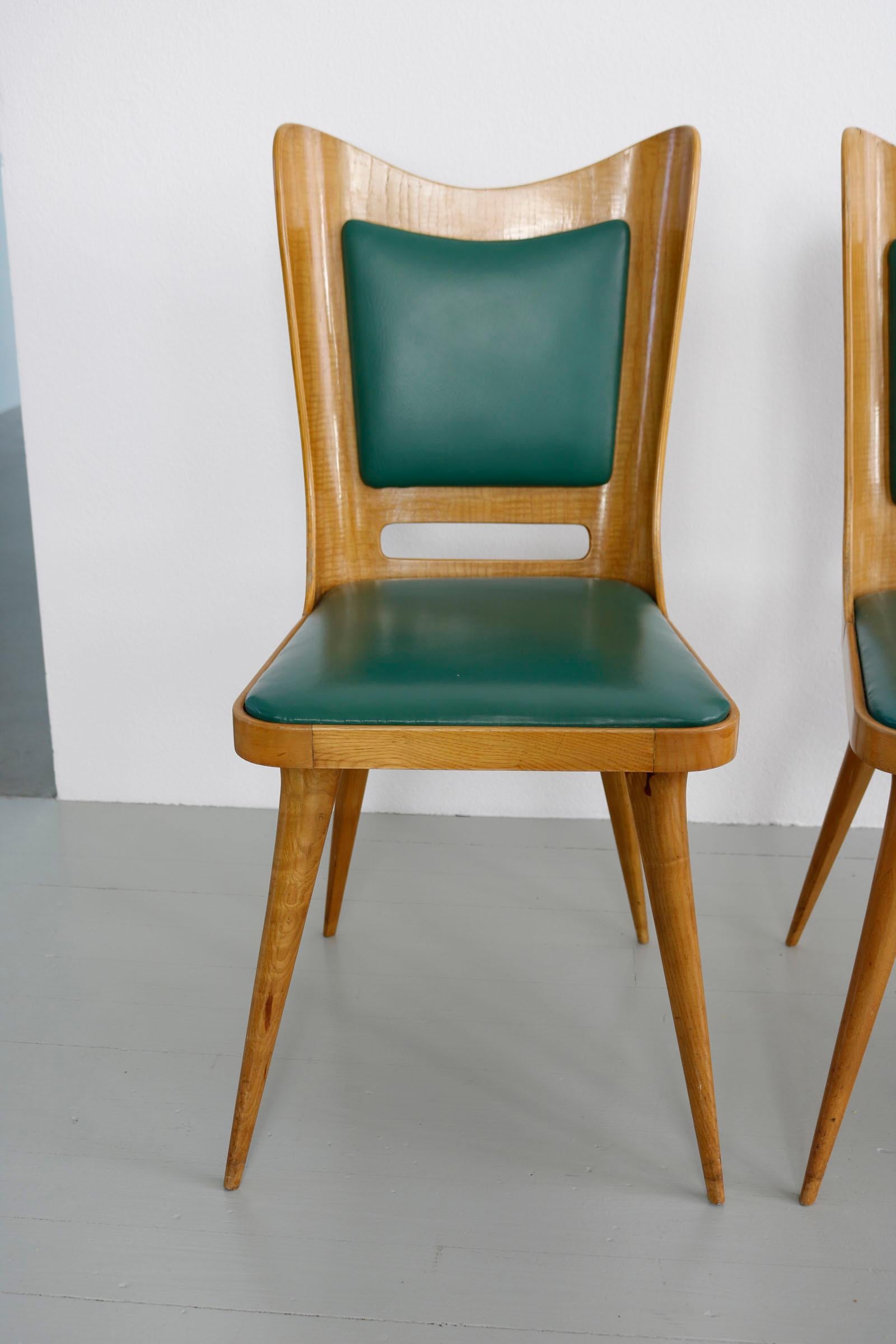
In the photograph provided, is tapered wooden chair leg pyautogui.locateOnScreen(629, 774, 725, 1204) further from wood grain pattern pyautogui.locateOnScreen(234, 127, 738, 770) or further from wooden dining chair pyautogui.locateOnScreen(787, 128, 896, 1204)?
wood grain pattern pyautogui.locateOnScreen(234, 127, 738, 770)

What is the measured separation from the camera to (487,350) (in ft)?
4.00

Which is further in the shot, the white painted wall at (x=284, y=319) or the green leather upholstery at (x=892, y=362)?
the white painted wall at (x=284, y=319)

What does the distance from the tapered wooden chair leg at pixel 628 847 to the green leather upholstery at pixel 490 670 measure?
Answer: 301 millimetres

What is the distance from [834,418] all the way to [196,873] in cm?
107

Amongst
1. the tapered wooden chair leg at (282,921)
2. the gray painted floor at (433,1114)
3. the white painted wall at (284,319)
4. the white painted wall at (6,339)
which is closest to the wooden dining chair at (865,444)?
the gray painted floor at (433,1114)

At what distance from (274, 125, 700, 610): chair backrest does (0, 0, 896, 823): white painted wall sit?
0.29 metres

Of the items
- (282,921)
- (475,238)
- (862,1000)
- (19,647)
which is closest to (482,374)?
(475,238)

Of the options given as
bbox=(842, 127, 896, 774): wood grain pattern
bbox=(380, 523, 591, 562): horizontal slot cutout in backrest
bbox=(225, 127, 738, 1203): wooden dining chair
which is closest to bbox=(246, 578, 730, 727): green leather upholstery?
bbox=(225, 127, 738, 1203): wooden dining chair

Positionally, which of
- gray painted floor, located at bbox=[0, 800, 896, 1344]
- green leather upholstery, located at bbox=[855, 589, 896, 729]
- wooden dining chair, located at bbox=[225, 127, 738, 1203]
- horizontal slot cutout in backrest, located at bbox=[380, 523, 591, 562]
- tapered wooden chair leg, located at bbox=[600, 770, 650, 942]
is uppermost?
wooden dining chair, located at bbox=[225, 127, 738, 1203]

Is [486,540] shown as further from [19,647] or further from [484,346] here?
[19,647]

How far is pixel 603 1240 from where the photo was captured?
928mm

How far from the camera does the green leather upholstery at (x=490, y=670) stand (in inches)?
34.0

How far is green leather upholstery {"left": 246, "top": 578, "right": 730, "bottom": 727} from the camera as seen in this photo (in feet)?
2.84

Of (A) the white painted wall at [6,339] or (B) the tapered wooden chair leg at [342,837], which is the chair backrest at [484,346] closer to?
(B) the tapered wooden chair leg at [342,837]
